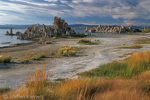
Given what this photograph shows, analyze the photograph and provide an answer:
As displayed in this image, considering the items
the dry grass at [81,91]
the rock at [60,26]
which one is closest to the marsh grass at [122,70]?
the dry grass at [81,91]

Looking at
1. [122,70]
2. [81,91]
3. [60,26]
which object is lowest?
[122,70]

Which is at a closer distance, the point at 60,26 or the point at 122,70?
the point at 122,70

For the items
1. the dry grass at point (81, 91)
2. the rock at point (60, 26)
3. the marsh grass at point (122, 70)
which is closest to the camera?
the dry grass at point (81, 91)

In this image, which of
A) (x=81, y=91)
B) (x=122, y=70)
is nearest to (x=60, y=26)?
(x=122, y=70)

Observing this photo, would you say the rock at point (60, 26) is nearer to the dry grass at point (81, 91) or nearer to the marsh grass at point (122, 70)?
the marsh grass at point (122, 70)

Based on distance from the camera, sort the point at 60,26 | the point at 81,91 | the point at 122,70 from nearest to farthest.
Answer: the point at 81,91 < the point at 122,70 < the point at 60,26

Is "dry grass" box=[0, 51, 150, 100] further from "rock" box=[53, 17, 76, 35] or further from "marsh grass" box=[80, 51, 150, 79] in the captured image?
"rock" box=[53, 17, 76, 35]

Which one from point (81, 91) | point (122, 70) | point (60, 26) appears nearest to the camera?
point (81, 91)

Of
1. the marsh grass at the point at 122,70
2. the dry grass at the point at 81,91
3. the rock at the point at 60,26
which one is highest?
the rock at the point at 60,26

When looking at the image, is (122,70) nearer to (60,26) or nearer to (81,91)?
(81,91)

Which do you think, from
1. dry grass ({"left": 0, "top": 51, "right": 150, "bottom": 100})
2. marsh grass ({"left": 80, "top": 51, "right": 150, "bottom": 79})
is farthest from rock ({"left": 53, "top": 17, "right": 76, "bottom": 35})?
dry grass ({"left": 0, "top": 51, "right": 150, "bottom": 100})

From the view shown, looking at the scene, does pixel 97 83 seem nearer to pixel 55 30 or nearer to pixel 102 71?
pixel 102 71

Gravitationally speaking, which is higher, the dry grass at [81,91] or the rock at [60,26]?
the rock at [60,26]

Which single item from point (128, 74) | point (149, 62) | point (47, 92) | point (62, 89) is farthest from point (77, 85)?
point (149, 62)
